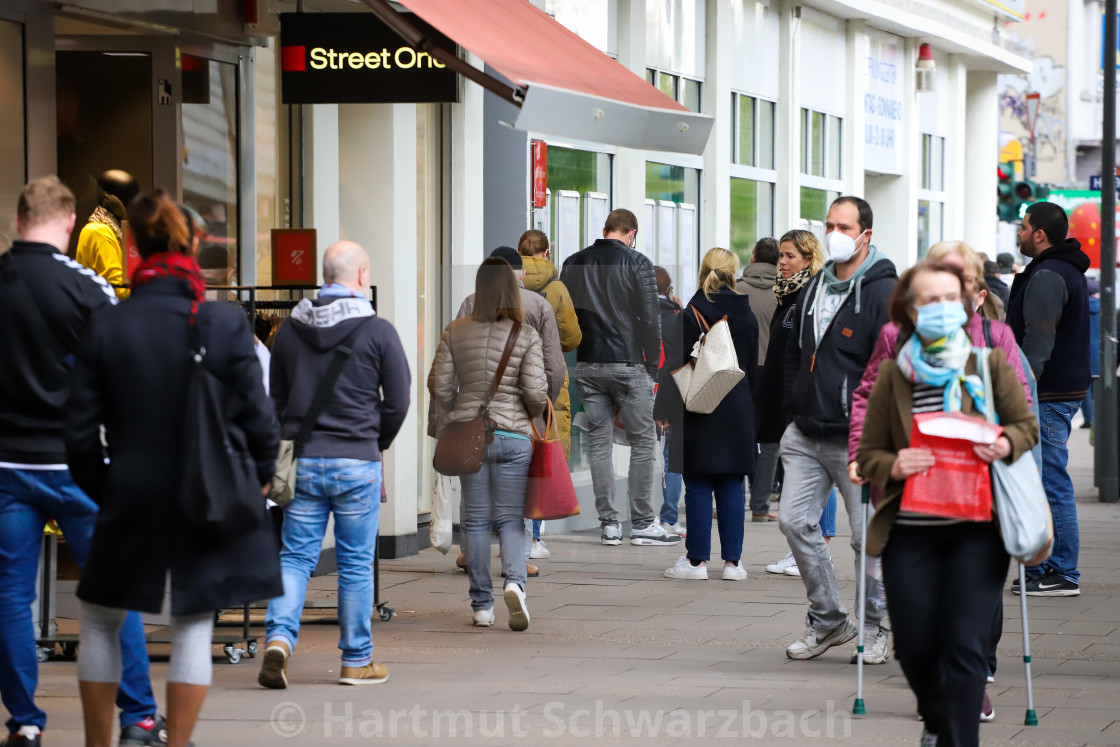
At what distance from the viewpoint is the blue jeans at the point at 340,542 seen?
7766mm

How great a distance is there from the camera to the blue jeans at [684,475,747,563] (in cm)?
1117

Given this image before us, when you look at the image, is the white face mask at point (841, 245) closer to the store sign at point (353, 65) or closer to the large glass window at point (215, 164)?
the store sign at point (353, 65)

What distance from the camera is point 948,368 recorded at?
5852 mm

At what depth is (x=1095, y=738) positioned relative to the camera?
22.1ft

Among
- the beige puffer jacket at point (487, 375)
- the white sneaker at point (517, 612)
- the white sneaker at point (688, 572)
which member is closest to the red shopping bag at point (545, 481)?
the beige puffer jacket at point (487, 375)

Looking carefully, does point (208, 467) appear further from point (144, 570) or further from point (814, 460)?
point (814, 460)

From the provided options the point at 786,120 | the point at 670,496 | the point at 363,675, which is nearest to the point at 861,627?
the point at 363,675

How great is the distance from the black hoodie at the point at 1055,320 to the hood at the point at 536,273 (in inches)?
112

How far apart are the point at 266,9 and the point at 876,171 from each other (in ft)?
50.0

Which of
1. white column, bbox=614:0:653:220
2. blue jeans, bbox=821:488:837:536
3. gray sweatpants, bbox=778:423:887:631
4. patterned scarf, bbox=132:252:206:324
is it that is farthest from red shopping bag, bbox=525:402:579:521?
white column, bbox=614:0:653:220

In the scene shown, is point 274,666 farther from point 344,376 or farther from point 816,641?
point 816,641

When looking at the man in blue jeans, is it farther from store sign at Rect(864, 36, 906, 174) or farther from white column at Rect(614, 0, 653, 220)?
store sign at Rect(864, 36, 906, 174)

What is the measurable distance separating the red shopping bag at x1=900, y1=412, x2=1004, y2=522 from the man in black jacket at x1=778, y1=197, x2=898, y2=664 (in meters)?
2.17

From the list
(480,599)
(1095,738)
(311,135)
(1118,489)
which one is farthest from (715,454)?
(1118,489)
